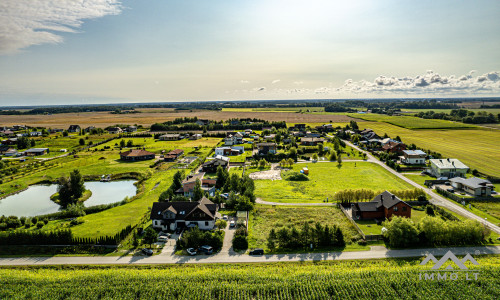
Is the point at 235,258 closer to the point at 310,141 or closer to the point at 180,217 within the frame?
the point at 180,217

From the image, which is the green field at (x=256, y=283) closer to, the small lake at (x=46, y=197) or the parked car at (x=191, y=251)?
the parked car at (x=191, y=251)

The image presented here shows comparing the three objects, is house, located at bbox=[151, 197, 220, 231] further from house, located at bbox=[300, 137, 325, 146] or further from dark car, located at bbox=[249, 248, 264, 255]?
house, located at bbox=[300, 137, 325, 146]

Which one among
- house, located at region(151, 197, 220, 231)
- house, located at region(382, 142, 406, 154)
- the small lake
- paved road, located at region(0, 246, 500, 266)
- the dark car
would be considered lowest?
paved road, located at region(0, 246, 500, 266)

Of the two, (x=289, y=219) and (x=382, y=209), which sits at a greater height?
(x=382, y=209)

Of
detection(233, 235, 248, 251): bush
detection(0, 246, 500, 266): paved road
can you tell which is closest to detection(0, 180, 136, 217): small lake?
detection(0, 246, 500, 266): paved road

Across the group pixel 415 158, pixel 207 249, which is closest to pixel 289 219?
pixel 207 249

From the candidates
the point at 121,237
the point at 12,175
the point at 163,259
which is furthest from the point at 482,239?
the point at 12,175
